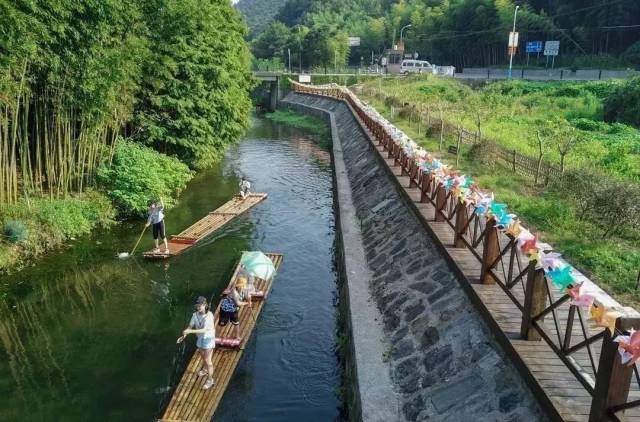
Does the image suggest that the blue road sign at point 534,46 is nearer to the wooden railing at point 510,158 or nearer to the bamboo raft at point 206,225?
the wooden railing at point 510,158

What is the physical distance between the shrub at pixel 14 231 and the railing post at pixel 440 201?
34.9ft

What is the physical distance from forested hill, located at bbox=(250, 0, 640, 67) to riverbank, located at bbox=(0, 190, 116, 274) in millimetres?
58517

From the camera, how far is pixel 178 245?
49.8 feet

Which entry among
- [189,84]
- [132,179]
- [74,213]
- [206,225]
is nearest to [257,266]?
[206,225]

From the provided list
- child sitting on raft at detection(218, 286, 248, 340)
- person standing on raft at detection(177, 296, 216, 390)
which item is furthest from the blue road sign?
person standing on raft at detection(177, 296, 216, 390)

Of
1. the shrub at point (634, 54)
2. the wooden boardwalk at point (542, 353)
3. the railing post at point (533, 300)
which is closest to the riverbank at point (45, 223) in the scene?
the wooden boardwalk at point (542, 353)

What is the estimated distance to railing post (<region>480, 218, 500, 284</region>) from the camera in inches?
299

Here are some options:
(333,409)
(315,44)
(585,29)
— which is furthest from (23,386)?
(315,44)

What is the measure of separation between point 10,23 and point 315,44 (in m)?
80.1

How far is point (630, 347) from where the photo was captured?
13.5 feet

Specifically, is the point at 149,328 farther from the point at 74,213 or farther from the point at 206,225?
the point at 74,213

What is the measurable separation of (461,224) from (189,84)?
14.7 m

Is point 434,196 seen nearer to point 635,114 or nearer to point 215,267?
point 215,267

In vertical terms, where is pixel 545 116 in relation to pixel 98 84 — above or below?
below
